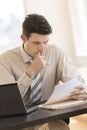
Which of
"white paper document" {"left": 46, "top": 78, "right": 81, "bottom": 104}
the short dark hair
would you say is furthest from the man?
"white paper document" {"left": 46, "top": 78, "right": 81, "bottom": 104}

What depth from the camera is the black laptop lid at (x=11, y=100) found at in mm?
1289

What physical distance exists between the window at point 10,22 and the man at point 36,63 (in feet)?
4.35

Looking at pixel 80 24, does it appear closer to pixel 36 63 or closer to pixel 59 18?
pixel 59 18

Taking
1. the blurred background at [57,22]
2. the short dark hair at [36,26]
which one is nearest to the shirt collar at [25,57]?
the short dark hair at [36,26]

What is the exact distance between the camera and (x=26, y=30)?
6.06 ft

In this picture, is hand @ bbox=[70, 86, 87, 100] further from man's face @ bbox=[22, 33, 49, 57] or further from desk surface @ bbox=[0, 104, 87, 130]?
man's face @ bbox=[22, 33, 49, 57]

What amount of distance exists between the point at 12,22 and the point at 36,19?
1597mm

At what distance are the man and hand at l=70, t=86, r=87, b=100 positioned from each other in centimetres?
26

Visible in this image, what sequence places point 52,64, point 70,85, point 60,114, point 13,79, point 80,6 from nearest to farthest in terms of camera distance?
point 60,114, point 70,85, point 13,79, point 52,64, point 80,6

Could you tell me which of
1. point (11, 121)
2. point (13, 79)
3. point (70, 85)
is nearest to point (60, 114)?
point (11, 121)

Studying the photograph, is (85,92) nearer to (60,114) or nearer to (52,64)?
(60,114)

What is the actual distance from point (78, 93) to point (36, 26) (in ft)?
1.75

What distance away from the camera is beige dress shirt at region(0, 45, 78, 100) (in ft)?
6.18

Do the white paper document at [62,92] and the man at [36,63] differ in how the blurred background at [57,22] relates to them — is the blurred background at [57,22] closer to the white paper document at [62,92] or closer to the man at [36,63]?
the man at [36,63]
